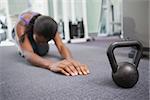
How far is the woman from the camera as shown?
1.13 metres

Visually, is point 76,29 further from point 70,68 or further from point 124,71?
point 124,71

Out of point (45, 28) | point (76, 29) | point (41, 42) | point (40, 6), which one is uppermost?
point (40, 6)

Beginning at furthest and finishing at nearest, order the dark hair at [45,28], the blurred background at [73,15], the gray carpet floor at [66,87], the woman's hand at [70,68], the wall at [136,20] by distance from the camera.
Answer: the blurred background at [73,15]
the wall at [136,20]
the dark hair at [45,28]
the woman's hand at [70,68]
the gray carpet floor at [66,87]

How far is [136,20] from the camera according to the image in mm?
1591

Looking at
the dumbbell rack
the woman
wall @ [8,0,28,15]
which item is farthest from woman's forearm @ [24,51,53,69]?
wall @ [8,0,28,15]

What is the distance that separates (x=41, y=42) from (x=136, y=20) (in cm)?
69

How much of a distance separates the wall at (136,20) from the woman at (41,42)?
0.51 meters

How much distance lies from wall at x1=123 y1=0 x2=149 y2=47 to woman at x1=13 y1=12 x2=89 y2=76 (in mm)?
510

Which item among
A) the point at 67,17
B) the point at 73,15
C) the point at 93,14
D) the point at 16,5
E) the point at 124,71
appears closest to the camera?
the point at 124,71

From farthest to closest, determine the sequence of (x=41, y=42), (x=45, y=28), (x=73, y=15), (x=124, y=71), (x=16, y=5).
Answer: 1. (x=16, y=5)
2. (x=73, y=15)
3. (x=41, y=42)
4. (x=45, y=28)
5. (x=124, y=71)

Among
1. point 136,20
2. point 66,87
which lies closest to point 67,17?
point 136,20

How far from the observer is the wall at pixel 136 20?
4.95 ft

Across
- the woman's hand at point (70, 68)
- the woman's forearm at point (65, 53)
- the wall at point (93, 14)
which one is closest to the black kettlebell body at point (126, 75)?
the woman's hand at point (70, 68)

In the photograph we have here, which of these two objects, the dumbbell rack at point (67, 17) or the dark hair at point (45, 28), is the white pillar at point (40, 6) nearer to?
the dumbbell rack at point (67, 17)
